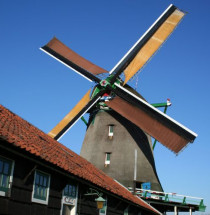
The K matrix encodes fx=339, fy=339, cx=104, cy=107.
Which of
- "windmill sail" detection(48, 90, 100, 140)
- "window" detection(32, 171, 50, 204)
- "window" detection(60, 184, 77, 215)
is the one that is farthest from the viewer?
"windmill sail" detection(48, 90, 100, 140)

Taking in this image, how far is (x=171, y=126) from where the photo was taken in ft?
70.0

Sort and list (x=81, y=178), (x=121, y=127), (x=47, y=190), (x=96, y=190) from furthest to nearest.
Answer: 1. (x=121, y=127)
2. (x=96, y=190)
3. (x=81, y=178)
4. (x=47, y=190)

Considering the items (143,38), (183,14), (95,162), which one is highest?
(183,14)

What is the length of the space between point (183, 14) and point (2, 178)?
19.9 m

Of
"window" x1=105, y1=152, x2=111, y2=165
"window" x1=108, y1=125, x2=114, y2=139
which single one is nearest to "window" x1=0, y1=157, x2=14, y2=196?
"window" x1=105, y1=152, x2=111, y2=165

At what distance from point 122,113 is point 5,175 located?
1528cm

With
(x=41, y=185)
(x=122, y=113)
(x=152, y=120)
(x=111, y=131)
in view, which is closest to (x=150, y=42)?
(x=122, y=113)

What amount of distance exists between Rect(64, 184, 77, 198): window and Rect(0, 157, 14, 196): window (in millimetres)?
3227

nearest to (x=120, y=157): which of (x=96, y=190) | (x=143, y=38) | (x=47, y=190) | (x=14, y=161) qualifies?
(x=143, y=38)

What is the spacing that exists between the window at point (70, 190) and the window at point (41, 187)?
4.20 feet

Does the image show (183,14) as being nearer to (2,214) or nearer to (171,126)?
(171,126)

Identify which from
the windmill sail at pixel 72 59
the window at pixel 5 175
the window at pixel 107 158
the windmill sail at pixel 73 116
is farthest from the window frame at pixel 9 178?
the windmill sail at pixel 72 59

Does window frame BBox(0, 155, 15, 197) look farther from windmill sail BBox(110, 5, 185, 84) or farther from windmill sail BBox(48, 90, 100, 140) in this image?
windmill sail BBox(110, 5, 185, 84)

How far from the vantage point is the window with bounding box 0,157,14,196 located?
8422mm
